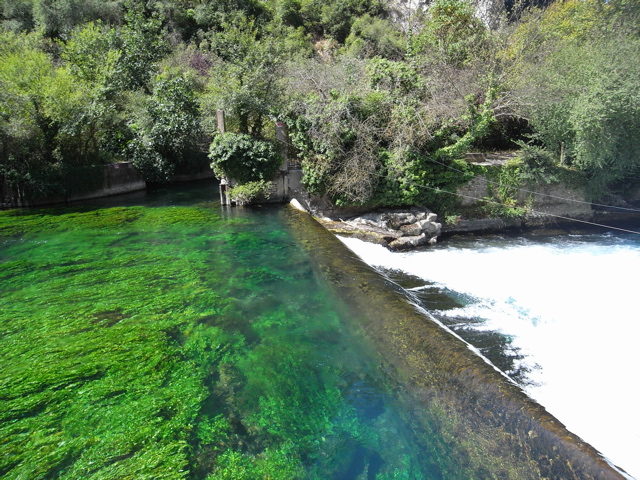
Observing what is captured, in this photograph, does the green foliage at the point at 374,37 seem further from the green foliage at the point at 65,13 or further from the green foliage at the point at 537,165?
the green foliage at the point at 65,13

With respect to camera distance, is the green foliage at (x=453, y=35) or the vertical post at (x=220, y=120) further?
the green foliage at (x=453, y=35)

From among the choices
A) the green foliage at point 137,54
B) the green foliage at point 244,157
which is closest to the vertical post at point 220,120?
the green foliage at point 244,157

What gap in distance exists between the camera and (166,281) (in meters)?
8.11

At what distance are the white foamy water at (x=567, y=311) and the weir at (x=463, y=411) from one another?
726 mm

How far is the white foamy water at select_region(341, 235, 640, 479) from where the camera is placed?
196 inches

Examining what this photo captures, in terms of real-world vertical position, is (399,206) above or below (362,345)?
above

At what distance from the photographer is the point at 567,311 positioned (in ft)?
25.6

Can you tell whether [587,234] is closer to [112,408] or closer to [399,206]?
[399,206]

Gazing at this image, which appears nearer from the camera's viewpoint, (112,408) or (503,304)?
(112,408)

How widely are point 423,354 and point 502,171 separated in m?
10.8

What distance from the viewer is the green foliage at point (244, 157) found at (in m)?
14.1

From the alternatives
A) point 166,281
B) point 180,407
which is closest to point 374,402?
point 180,407

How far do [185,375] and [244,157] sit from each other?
10.3m

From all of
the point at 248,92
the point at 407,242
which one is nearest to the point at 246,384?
the point at 407,242
